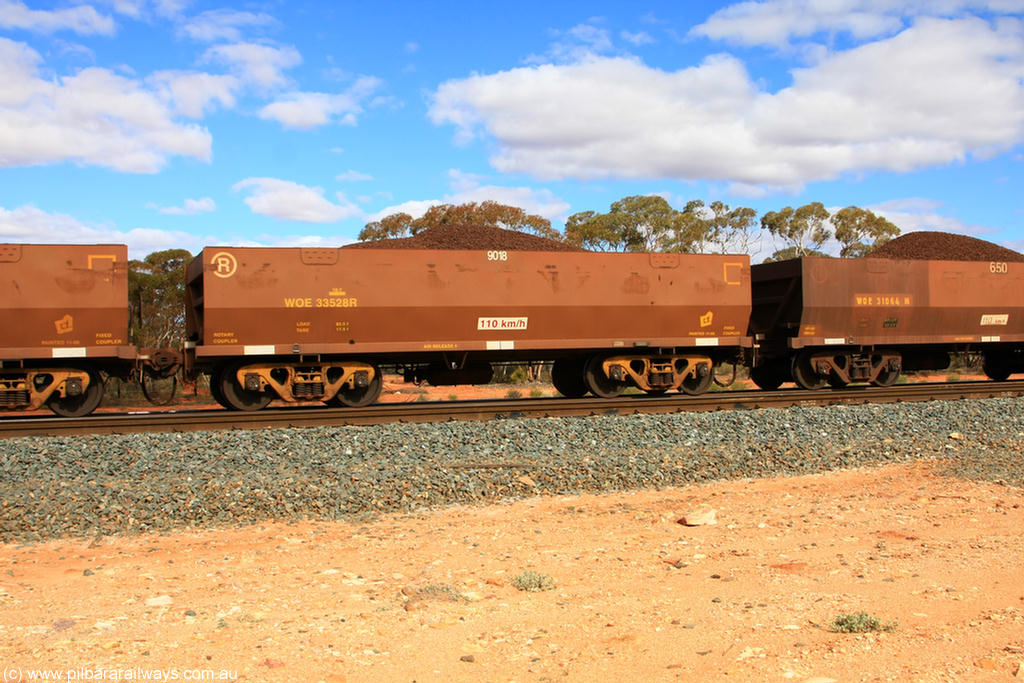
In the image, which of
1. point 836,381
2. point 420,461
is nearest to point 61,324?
point 420,461

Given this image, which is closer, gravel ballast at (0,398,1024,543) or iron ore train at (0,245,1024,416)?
gravel ballast at (0,398,1024,543)

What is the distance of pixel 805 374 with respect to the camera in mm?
16922

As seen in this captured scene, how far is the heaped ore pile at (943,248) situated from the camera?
171 feet

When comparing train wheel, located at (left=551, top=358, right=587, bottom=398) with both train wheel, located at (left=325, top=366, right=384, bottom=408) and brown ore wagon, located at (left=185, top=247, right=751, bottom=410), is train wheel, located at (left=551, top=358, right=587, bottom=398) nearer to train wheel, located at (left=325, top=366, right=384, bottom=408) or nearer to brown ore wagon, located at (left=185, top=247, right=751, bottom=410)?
brown ore wagon, located at (left=185, top=247, right=751, bottom=410)

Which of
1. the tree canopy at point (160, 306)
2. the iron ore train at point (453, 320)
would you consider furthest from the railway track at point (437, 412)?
the tree canopy at point (160, 306)

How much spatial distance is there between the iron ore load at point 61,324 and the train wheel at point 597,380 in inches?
307

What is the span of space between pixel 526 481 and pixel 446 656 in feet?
13.8

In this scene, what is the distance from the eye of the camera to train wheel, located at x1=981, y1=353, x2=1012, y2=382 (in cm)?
1983

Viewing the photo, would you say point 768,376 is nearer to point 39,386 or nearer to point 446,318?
point 446,318

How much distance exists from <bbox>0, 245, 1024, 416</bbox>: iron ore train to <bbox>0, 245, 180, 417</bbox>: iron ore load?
2cm

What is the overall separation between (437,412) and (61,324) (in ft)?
20.1

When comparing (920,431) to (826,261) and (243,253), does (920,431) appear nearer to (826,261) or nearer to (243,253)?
(826,261)

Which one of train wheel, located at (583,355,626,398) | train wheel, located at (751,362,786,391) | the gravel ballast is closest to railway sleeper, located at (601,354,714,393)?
train wheel, located at (583,355,626,398)

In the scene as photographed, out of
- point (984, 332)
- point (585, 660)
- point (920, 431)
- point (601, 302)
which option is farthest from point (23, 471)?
point (984, 332)
